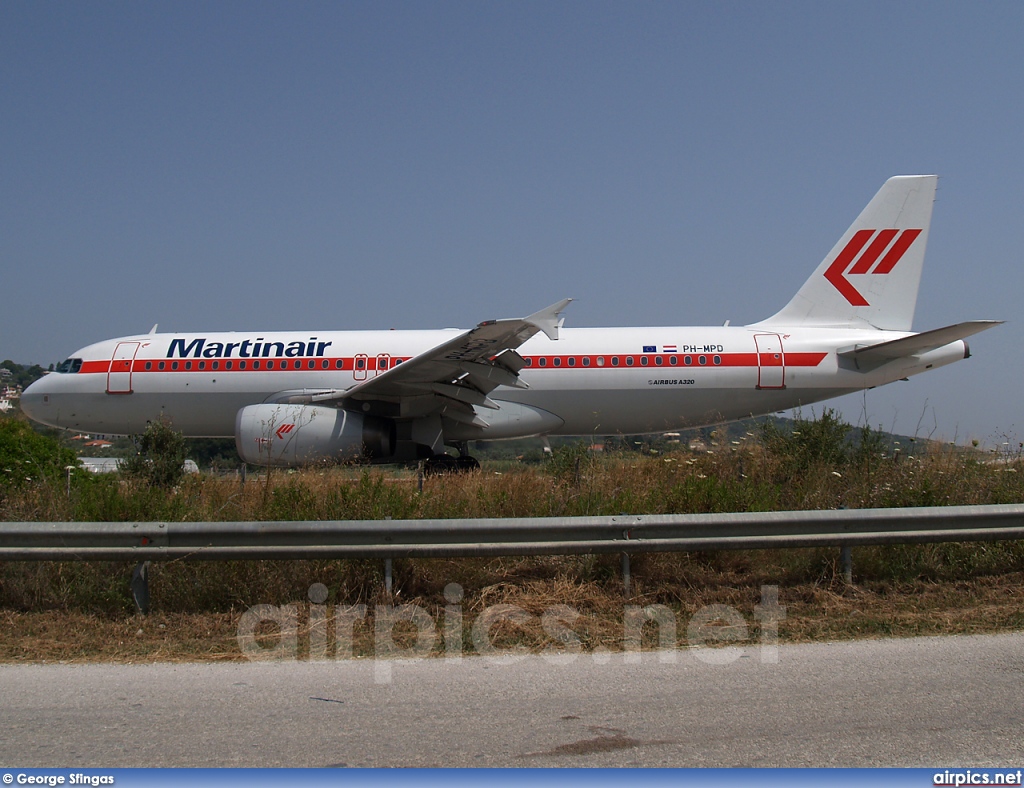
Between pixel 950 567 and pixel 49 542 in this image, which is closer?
pixel 49 542

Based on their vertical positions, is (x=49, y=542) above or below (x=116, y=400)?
below

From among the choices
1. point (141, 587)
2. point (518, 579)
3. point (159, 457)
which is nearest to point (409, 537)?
point (518, 579)

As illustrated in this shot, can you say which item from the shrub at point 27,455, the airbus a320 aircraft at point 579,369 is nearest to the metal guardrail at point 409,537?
the shrub at point 27,455

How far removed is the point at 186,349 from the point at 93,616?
12020mm

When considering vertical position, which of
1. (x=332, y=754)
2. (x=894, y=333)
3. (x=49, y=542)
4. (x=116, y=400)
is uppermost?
(x=894, y=333)

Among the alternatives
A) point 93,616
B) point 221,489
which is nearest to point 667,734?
point 93,616

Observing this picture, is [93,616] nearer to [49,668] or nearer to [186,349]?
[49,668]

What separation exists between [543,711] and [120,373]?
15.3 meters

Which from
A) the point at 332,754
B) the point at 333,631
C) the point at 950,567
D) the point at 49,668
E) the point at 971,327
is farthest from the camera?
the point at 971,327

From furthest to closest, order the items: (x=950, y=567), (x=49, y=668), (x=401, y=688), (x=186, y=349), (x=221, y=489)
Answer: (x=186, y=349) < (x=221, y=489) < (x=950, y=567) < (x=49, y=668) < (x=401, y=688)

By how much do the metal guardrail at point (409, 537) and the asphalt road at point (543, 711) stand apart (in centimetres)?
86

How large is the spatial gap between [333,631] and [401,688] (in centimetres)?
123

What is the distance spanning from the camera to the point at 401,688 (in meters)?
4.27

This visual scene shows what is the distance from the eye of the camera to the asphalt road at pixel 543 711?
11.0 feet
